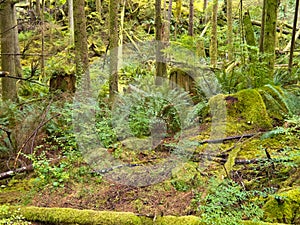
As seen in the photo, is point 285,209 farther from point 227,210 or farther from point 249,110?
point 249,110

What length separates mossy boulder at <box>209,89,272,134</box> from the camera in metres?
6.39

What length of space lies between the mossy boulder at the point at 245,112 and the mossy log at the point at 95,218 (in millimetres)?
3506

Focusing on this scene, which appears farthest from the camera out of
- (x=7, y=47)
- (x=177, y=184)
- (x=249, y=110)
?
(x=7, y=47)

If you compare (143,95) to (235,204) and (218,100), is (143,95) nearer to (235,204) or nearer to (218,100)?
(218,100)

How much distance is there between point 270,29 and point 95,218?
684 cm

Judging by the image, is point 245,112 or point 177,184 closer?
point 177,184

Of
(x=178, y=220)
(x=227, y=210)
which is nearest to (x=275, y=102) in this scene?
(x=227, y=210)

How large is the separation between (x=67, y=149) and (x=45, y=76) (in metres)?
8.34

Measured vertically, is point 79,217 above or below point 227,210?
below

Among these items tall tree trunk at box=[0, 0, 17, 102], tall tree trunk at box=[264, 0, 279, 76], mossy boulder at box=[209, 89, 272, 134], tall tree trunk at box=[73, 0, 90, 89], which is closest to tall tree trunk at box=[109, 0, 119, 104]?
tall tree trunk at box=[73, 0, 90, 89]

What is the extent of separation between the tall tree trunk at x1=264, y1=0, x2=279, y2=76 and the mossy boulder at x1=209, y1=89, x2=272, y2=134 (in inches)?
69.5

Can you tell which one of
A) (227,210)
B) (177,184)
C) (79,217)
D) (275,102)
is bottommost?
(177,184)

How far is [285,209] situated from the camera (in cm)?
305

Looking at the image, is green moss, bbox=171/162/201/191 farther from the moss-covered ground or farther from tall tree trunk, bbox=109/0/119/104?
tall tree trunk, bbox=109/0/119/104
